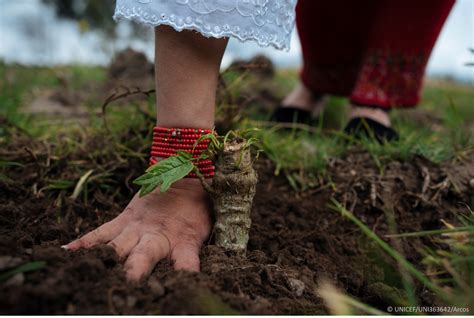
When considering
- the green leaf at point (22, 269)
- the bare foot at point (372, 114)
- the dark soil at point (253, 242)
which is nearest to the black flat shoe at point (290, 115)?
the bare foot at point (372, 114)

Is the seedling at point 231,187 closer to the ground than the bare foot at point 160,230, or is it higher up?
higher up

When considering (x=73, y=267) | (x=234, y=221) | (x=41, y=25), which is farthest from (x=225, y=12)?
(x=41, y=25)

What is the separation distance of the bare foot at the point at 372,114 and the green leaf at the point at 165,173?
134 centimetres

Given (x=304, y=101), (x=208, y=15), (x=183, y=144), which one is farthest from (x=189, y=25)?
(x=304, y=101)

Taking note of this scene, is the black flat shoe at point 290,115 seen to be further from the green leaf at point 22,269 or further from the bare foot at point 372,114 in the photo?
the green leaf at point 22,269

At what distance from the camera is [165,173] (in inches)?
44.2

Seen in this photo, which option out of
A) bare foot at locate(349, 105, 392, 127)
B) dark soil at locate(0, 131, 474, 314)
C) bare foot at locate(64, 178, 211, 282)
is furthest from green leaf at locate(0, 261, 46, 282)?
bare foot at locate(349, 105, 392, 127)

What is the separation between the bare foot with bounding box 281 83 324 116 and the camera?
2801 millimetres

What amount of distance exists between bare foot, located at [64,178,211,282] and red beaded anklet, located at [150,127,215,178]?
54 millimetres

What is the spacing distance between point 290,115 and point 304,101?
0.17 meters

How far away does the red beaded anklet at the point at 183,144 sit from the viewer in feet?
4.22

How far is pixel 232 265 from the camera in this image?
1.09 m

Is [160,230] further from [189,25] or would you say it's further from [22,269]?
[189,25]

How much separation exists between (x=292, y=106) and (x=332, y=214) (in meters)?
1.26
